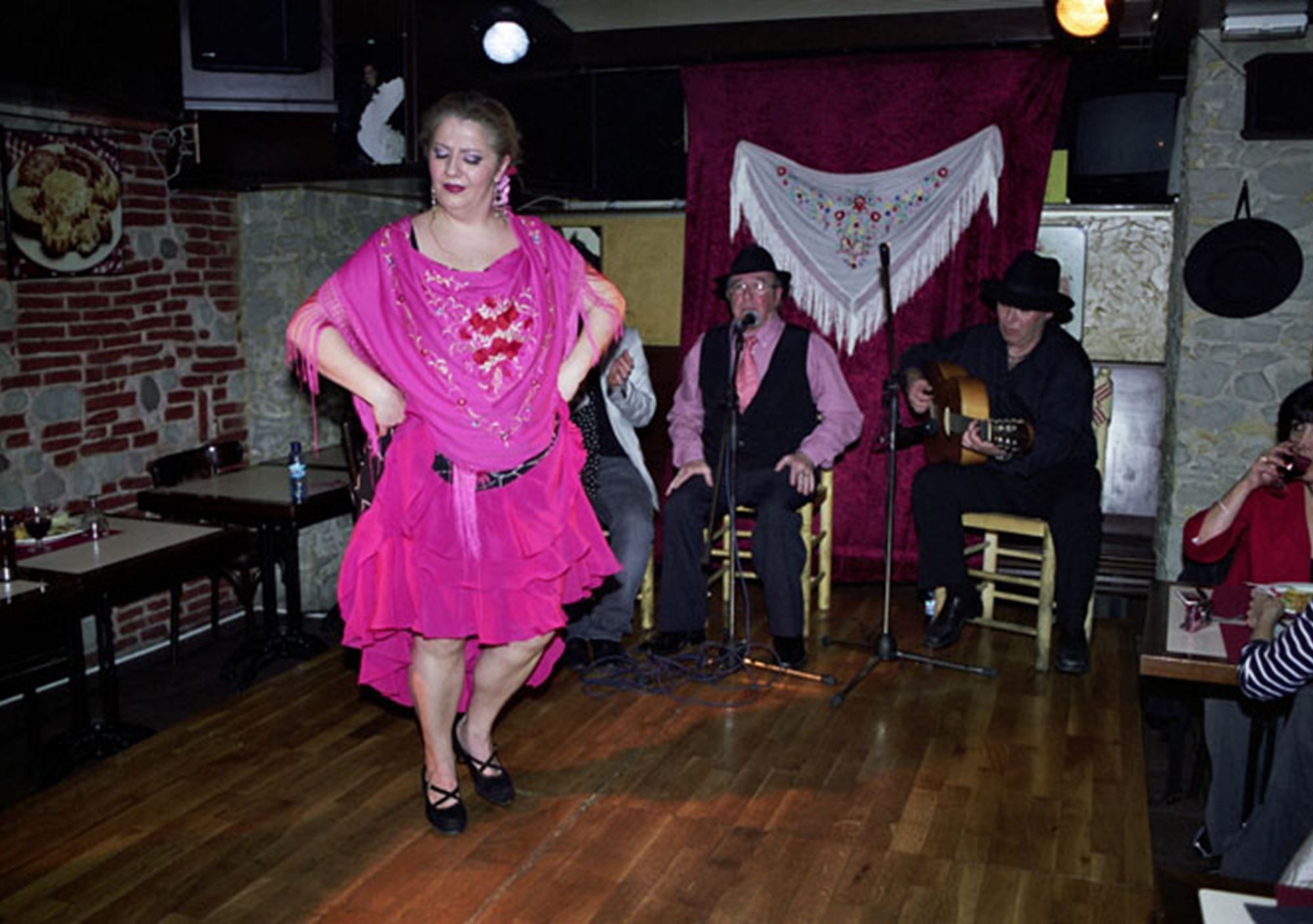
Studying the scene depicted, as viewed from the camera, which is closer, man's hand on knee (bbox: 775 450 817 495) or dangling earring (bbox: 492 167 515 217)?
dangling earring (bbox: 492 167 515 217)

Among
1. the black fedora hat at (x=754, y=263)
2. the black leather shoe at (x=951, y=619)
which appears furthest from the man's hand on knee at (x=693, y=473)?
the black leather shoe at (x=951, y=619)

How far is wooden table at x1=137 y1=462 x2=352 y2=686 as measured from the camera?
13.8 ft

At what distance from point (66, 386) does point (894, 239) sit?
3.55 metres

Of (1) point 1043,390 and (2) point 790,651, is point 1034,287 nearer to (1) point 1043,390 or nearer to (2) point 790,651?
(1) point 1043,390

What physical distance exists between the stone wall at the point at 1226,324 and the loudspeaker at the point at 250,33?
11.2 ft

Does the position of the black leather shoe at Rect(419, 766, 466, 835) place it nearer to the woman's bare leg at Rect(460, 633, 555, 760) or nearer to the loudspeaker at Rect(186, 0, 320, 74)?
the woman's bare leg at Rect(460, 633, 555, 760)

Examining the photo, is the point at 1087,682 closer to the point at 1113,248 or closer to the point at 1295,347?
the point at 1295,347

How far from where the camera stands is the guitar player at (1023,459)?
13.2 ft

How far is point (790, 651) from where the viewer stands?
157 inches

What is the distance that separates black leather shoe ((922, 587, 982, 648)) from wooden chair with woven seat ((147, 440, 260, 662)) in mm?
2633

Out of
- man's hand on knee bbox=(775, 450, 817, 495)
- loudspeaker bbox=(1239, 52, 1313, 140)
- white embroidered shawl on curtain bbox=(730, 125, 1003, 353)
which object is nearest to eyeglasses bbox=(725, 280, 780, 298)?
man's hand on knee bbox=(775, 450, 817, 495)

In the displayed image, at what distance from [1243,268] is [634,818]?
333cm

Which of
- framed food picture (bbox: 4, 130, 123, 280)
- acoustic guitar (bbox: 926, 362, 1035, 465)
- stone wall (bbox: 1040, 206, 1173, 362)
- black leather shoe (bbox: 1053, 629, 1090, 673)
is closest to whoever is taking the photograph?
black leather shoe (bbox: 1053, 629, 1090, 673)

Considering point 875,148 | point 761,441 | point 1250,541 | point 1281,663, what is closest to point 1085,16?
point 875,148
